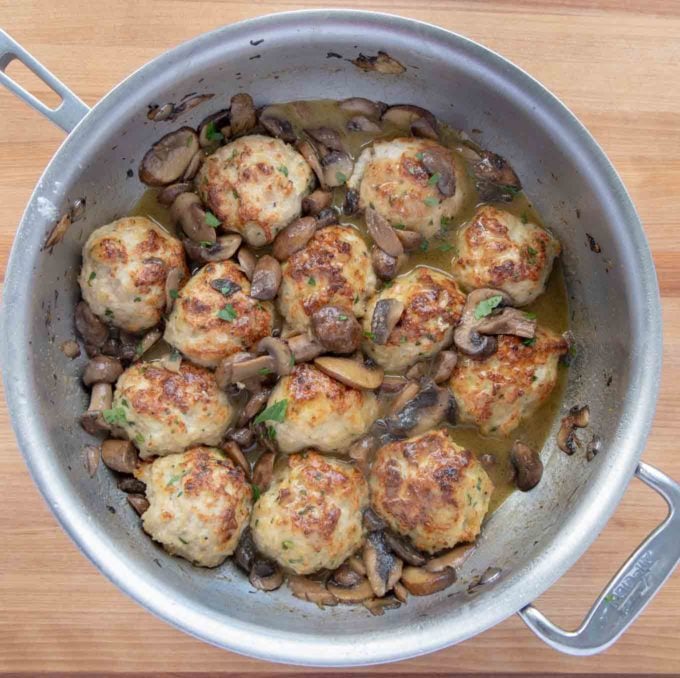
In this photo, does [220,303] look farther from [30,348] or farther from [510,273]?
[510,273]

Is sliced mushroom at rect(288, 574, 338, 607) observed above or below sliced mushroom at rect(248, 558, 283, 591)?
below

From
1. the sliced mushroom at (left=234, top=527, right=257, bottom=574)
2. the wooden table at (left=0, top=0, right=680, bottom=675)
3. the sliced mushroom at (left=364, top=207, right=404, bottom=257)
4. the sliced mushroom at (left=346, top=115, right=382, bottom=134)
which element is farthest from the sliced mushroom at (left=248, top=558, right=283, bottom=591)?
the sliced mushroom at (left=346, top=115, right=382, bottom=134)

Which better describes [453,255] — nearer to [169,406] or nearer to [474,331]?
[474,331]

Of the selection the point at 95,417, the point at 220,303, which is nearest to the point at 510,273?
the point at 220,303

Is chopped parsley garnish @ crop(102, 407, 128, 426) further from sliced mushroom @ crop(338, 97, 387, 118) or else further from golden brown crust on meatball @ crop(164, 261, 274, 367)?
sliced mushroom @ crop(338, 97, 387, 118)

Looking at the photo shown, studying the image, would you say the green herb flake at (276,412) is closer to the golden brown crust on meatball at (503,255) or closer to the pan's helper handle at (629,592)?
the golden brown crust on meatball at (503,255)

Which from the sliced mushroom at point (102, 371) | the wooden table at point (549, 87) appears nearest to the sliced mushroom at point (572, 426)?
the wooden table at point (549, 87)
